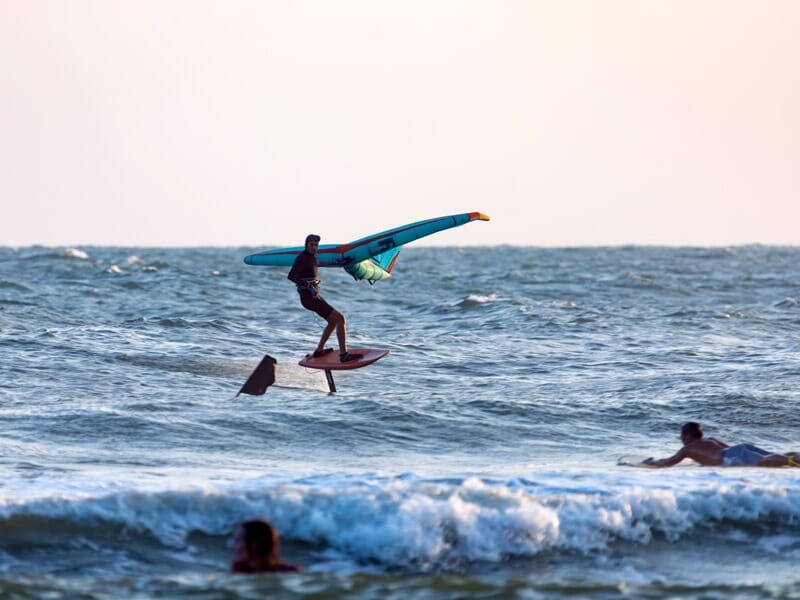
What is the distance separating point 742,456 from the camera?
12.4 metres

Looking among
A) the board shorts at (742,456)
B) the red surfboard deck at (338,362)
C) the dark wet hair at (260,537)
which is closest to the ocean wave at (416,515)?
the dark wet hair at (260,537)

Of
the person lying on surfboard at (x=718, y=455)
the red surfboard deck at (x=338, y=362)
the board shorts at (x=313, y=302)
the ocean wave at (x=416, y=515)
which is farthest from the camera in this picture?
the red surfboard deck at (x=338, y=362)

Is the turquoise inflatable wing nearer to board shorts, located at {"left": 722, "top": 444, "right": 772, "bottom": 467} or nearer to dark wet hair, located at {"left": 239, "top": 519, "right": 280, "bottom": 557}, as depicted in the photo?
board shorts, located at {"left": 722, "top": 444, "right": 772, "bottom": 467}

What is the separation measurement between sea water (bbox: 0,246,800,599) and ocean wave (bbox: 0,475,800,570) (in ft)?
0.08

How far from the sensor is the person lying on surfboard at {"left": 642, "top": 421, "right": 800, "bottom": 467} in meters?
12.3

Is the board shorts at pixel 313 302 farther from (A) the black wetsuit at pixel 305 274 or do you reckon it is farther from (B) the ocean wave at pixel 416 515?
(B) the ocean wave at pixel 416 515

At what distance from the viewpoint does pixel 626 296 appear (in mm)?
38562

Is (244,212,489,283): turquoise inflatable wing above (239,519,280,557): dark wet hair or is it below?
above

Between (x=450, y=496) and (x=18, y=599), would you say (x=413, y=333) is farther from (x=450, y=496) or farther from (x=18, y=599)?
(x=18, y=599)

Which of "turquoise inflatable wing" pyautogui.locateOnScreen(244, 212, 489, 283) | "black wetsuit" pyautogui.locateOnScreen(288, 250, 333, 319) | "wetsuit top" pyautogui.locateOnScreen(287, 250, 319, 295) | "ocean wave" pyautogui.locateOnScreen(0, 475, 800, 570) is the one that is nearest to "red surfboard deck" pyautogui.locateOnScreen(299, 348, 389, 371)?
"turquoise inflatable wing" pyautogui.locateOnScreen(244, 212, 489, 283)

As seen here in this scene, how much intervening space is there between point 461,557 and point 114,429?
21.9 feet

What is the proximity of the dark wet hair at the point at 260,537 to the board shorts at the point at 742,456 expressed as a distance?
639cm

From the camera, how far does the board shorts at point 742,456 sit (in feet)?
40.4

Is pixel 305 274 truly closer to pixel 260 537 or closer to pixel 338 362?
pixel 338 362
